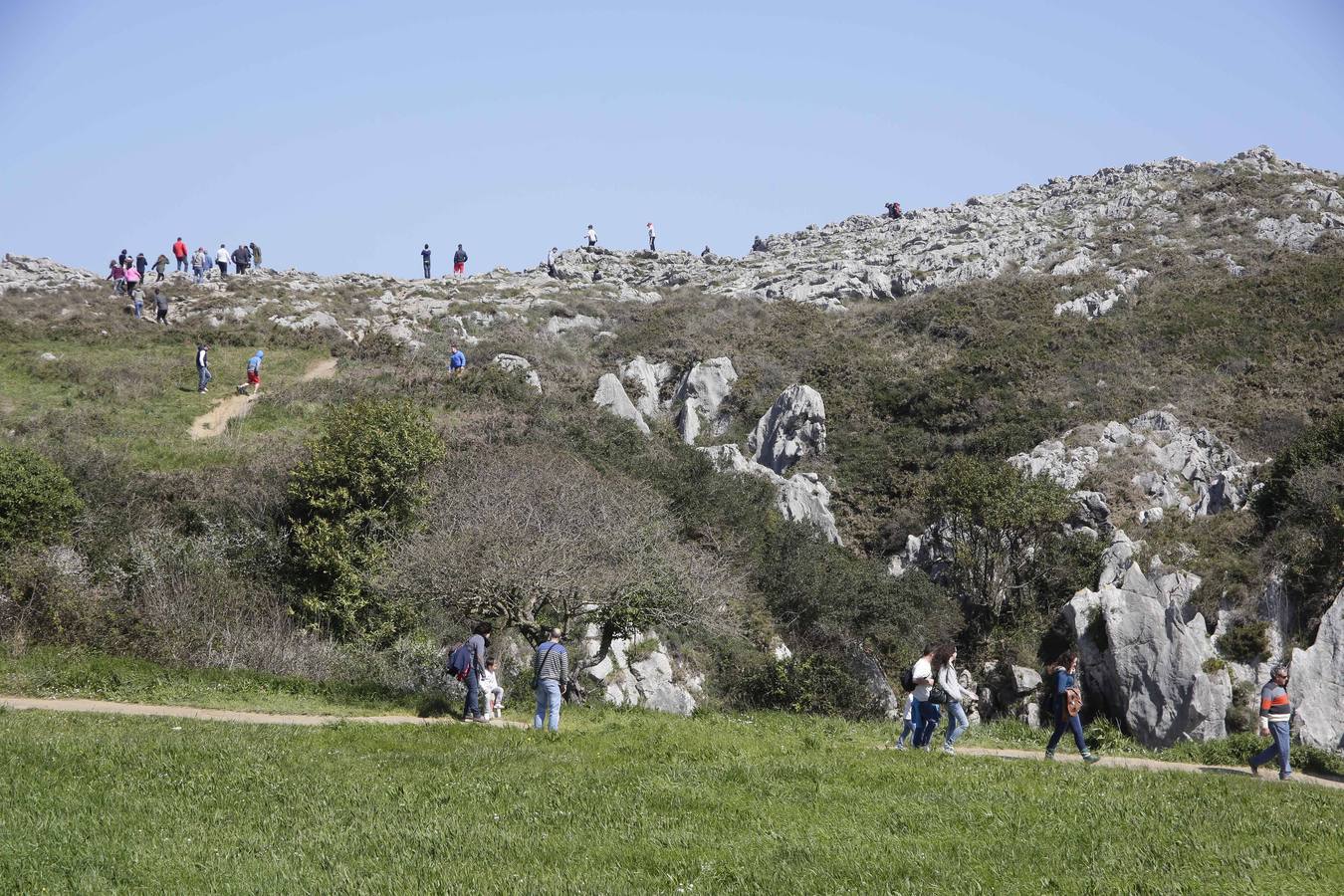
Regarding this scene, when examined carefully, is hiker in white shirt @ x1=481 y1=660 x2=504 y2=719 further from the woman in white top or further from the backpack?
the woman in white top

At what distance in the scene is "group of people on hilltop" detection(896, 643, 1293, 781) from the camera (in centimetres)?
1390

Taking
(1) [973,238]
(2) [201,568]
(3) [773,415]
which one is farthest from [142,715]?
(1) [973,238]

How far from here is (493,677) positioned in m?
16.6

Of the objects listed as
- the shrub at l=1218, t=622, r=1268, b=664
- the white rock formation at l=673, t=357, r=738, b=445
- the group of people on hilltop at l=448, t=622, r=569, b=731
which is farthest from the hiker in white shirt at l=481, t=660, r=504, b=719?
the white rock formation at l=673, t=357, r=738, b=445

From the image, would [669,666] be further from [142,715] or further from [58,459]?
[58,459]

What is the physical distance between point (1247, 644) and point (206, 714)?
24.3 meters

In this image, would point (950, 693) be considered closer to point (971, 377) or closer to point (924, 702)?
point (924, 702)

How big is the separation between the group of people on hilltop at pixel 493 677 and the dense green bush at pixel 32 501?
12.3 metres

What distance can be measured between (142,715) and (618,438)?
22.4m

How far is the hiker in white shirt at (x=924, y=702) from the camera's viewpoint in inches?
566

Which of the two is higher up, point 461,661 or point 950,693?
point 461,661

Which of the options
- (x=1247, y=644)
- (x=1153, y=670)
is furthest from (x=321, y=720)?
(x=1247, y=644)

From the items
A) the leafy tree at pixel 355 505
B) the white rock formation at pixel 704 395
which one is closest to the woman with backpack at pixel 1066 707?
the leafy tree at pixel 355 505

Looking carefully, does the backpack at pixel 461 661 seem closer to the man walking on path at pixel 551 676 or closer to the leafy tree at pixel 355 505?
the man walking on path at pixel 551 676
